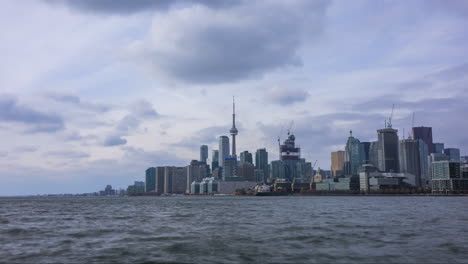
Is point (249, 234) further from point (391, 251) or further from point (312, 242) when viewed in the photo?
point (391, 251)

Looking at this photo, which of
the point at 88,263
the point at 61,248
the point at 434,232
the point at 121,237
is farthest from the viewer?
the point at 434,232

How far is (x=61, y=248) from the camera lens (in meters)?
44.8

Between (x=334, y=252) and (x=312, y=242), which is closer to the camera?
(x=334, y=252)

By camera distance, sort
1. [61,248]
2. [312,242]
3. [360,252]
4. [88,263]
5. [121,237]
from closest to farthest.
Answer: [88,263]
[360,252]
[61,248]
[312,242]
[121,237]

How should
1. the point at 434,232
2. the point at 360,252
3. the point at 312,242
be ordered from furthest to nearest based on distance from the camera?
1. the point at 434,232
2. the point at 312,242
3. the point at 360,252

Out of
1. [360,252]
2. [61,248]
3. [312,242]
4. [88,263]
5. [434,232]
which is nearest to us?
[88,263]

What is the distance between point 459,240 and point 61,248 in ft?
157

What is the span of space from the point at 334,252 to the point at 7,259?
32280mm

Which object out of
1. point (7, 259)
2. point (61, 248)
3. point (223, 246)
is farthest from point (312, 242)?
point (7, 259)

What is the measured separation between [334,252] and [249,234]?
17.8 metres

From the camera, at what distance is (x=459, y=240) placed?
49.5m

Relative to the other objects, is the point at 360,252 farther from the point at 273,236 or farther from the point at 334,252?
the point at 273,236

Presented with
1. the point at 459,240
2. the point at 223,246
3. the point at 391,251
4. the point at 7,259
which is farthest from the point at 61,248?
the point at 459,240

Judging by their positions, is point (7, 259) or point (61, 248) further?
point (61, 248)
